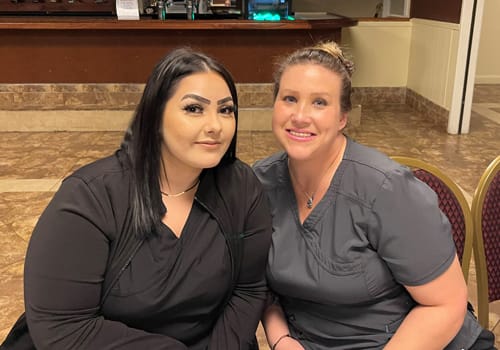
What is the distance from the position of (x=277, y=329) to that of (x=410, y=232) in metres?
0.47

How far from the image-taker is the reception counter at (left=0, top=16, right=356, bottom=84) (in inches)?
203

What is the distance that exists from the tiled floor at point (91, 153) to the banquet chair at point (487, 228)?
0.94 m

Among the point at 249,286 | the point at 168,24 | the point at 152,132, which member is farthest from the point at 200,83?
the point at 168,24

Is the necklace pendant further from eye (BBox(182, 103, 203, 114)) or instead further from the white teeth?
eye (BBox(182, 103, 203, 114))

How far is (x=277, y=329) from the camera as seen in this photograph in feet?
4.84

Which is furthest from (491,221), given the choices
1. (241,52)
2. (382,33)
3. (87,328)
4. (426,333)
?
(382,33)

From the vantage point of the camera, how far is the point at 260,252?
4.55ft

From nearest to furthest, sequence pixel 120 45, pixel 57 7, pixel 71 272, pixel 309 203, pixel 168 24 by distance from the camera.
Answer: pixel 71 272, pixel 309 203, pixel 168 24, pixel 120 45, pixel 57 7

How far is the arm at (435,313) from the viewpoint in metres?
1.26

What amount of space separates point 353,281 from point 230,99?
522 millimetres

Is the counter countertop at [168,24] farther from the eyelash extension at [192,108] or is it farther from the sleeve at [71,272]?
the sleeve at [71,272]

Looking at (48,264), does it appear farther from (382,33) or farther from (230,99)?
(382,33)

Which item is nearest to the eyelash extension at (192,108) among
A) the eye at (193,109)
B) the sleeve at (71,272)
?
the eye at (193,109)

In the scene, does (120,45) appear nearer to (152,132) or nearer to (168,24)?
(168,24)
